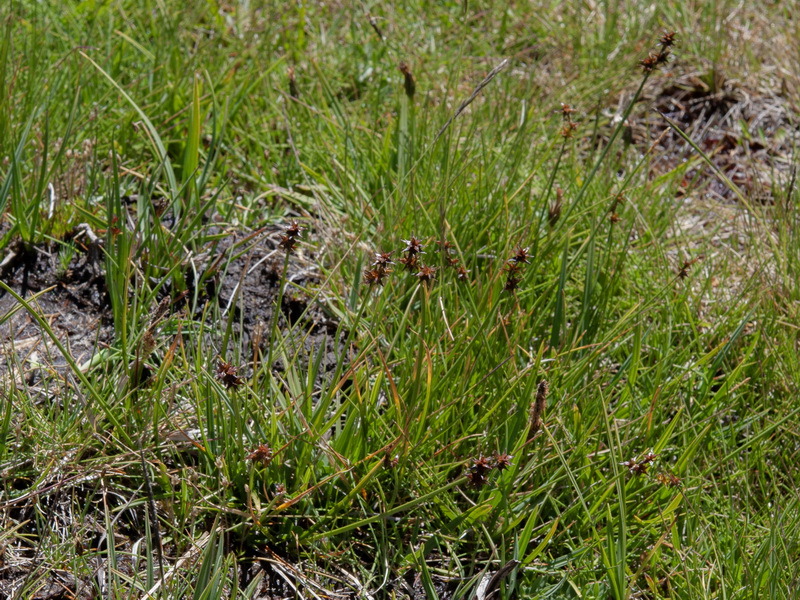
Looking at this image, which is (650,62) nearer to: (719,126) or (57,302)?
(57,302)

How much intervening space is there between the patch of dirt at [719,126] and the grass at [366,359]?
212mm

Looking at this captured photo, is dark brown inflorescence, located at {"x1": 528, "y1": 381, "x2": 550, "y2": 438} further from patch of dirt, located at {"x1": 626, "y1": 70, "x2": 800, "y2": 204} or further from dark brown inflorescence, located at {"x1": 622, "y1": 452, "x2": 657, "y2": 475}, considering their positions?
patch of dirt, located at {"x1": 626, "y1": 70, "x2": 800, "y2": 204}

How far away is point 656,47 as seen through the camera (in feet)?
12.0

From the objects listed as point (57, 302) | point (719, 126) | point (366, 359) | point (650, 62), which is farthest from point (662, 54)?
point (719, 126)

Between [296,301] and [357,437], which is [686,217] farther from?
[357,437]

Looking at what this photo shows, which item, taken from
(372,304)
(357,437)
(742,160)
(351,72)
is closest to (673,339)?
(372,304)

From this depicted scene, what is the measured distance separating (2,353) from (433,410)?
A: 1.13 metres

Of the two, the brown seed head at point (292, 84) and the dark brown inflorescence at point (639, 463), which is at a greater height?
the brown seed head at point (292, 84)

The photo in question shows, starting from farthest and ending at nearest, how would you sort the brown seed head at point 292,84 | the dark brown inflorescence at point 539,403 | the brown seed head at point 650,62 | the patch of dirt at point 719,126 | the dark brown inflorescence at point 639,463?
the patch of dirt at point 719,126, the brown seed head at point 292,84, the brown seed head at point 650,62, the dark brown inflorescence at point 639,463, the dark brown inflorescence at point 539,403

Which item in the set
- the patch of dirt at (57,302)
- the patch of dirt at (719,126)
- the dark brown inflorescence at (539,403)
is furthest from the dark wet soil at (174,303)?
the patch of dirt at (719,126)

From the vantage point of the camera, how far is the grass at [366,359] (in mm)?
1657

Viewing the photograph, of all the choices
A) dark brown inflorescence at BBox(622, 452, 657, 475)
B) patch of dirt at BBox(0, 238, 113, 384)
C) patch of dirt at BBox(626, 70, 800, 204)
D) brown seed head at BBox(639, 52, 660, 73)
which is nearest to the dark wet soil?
patch of dirt at BBox(0, 238, 113, 384)

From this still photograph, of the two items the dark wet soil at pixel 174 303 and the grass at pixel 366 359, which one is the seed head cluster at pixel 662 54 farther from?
the dark wet soil at pixel 174 303

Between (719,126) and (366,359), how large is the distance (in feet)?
8.23
